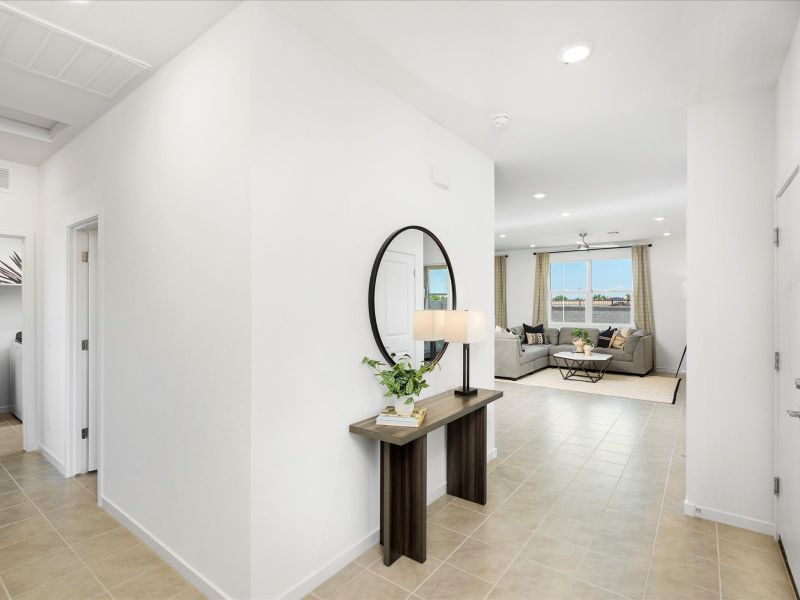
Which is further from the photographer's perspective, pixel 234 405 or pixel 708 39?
pixel 708 39

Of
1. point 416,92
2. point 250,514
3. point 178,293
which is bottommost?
point 250,514

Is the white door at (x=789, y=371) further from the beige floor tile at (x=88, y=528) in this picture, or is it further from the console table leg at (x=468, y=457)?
the beige floor tile at (x=88, y=528)

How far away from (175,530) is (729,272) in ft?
11.1

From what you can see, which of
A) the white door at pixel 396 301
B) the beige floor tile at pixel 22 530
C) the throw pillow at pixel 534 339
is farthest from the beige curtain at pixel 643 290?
the beige floor tile at pixel 22 530

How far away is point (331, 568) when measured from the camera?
2.10m

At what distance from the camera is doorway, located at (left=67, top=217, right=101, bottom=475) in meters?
3.29

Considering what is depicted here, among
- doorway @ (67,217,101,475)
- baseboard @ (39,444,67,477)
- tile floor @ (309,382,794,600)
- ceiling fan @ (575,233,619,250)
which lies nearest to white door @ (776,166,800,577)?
tile floor @ (309,382,794,600)

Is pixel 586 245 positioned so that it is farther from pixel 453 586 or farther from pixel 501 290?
pixel 453 586

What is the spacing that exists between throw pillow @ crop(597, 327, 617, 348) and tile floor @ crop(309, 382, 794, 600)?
4.98m

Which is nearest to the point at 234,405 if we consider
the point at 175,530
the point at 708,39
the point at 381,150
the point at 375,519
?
the point at 175,530

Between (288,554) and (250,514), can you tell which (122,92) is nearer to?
(250,514)

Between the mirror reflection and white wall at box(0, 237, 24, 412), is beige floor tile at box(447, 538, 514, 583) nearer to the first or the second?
the mirror reflection

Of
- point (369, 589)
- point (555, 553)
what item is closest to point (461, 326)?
point (555, 553)

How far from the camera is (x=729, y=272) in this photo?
8.51ft
